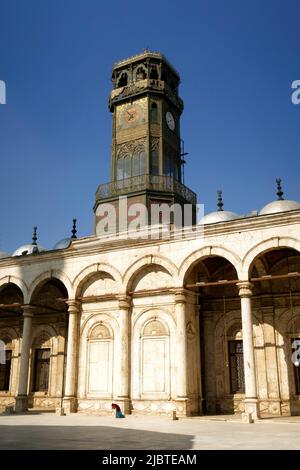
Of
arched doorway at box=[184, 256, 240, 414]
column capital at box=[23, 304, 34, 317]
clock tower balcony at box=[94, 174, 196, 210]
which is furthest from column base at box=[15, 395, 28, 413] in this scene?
clock tower balcony at box=[94, 174, 196, 210]

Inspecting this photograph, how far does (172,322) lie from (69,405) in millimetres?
5823

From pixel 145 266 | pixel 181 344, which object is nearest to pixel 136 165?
pixel 145 266

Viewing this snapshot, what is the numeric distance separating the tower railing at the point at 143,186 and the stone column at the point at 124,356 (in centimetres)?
778

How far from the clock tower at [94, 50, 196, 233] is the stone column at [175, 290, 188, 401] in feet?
22.8

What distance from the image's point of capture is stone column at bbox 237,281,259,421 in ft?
57.1

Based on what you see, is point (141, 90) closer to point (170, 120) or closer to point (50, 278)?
point (170, 120)

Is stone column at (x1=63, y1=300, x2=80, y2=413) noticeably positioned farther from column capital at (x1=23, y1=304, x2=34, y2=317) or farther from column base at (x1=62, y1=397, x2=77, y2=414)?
column capital at (x1=23, y1=304, x2=34, y2=317)

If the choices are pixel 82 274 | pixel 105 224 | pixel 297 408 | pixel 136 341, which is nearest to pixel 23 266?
pixel 82 274

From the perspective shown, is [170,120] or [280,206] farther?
[170,120]

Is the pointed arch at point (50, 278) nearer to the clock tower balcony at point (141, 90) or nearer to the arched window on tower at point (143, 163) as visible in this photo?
the arched window on tower at point (143, 163)

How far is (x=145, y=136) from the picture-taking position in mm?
28109

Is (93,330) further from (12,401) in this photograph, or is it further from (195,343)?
(12,401)

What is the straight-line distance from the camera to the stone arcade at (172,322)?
19.0 metres

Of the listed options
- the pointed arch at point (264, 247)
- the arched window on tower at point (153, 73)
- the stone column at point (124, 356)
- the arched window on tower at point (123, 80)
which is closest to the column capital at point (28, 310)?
the stone column at point (124, 356)
